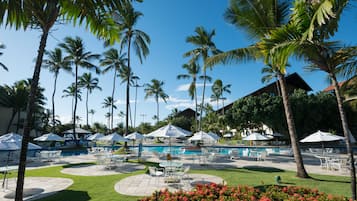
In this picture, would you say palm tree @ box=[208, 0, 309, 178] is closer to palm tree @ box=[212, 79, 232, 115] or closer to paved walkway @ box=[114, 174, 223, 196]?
paved walkway @ box=[114, 174, 223, 196]

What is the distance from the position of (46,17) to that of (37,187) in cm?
667

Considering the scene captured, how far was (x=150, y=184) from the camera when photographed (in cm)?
761

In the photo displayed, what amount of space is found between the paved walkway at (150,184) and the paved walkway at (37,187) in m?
→ 2.19

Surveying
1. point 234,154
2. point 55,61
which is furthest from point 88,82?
point 234,154

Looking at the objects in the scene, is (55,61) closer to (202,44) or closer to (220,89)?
(202,44)

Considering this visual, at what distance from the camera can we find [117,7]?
3.39m

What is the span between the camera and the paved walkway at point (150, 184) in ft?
22.1

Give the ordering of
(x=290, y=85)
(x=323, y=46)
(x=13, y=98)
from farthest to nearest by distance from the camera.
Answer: (x=290, y=85)
(x=13, y=98)
(x=323, y=46)

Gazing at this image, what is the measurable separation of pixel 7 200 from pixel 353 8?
32.9 ft

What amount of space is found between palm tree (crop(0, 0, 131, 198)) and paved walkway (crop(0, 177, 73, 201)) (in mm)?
3318

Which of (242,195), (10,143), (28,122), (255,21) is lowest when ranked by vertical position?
(242,195)

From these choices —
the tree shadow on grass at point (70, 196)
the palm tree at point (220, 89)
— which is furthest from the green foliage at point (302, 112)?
the tree shadow on grass at point (70, 196)

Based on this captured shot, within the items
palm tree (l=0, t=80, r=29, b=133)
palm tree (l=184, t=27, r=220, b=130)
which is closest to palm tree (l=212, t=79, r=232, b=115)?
palm tree (l=184, t=27, r=220, b=130)

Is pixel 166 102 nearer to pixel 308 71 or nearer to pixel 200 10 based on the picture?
pixel 200 10
